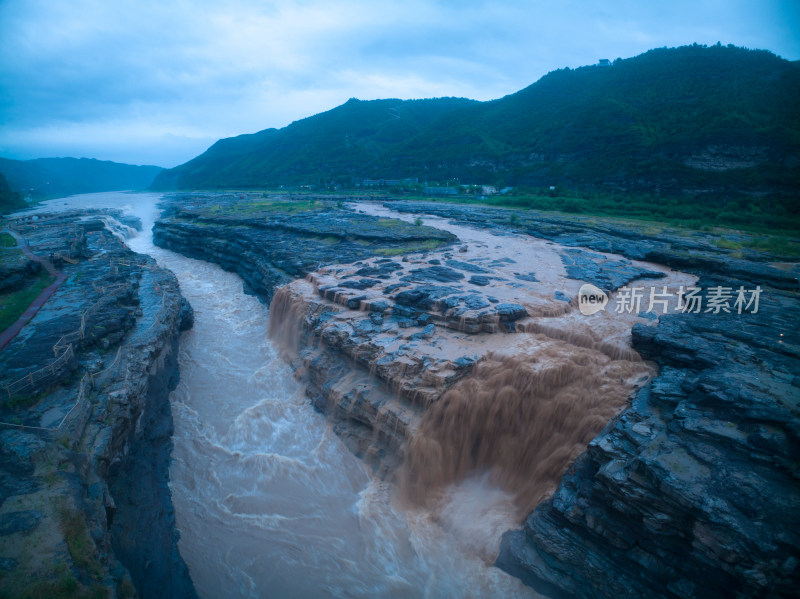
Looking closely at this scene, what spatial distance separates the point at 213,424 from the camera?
12.6 meters

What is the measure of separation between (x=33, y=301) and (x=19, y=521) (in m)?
13.2

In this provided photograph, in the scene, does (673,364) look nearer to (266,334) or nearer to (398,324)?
(398,324)

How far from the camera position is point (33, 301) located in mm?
15453

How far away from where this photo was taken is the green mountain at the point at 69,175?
117537 millimetres

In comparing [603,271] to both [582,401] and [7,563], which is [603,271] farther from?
[7,563]

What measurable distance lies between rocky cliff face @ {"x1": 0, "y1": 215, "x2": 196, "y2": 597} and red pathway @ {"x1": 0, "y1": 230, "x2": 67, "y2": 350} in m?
0.36

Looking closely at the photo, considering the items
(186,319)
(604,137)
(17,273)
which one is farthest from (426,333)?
(604,137)

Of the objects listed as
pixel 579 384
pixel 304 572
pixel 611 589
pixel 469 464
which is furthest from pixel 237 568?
pixel 579 384

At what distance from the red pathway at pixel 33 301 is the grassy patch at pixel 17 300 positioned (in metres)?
0.16

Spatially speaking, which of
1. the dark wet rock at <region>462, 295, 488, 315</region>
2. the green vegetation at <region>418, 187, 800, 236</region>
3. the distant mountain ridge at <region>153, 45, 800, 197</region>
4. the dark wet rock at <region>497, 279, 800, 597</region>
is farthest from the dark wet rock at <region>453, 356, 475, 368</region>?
the distant mountain ridge at <region>153, 45, 800, 197</region>

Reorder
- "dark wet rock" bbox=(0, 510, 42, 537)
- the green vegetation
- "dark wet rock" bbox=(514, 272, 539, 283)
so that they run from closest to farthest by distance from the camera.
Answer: "dark wet rock" bbox=(0, 510, 42, 537), "dark wet rock" bbox=(514, 272, 539, 283), the green vegetation

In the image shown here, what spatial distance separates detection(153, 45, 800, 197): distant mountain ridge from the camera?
139 feet
